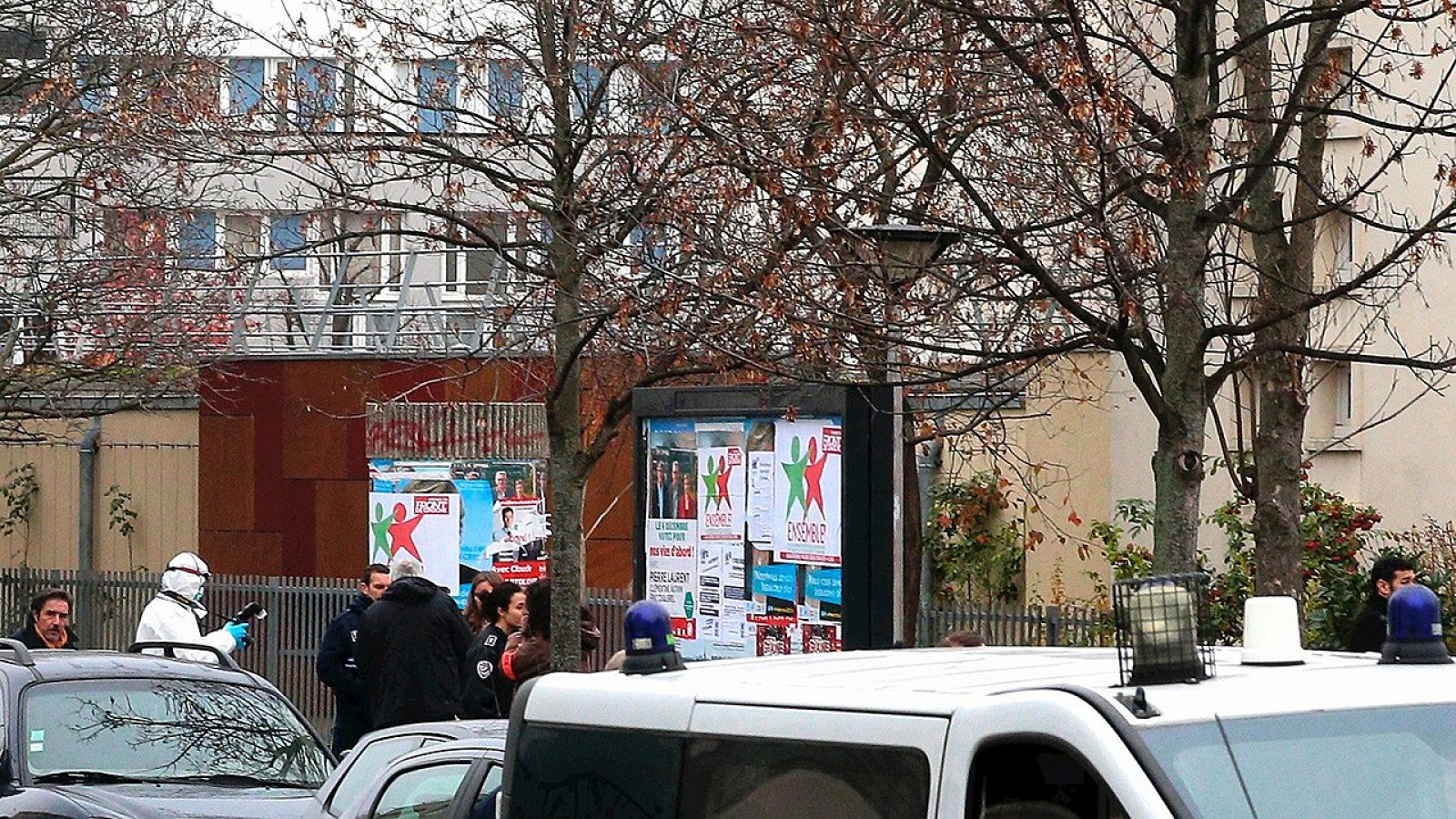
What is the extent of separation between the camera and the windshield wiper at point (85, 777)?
375 inches

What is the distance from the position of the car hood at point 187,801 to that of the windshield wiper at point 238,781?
0.06 meters

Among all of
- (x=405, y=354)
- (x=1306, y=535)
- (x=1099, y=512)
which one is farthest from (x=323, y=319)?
(x=1306, y=535)

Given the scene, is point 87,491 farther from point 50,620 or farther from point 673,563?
point 673,563

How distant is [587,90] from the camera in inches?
→ 585

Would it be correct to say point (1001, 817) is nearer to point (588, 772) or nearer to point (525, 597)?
point (588, 772)

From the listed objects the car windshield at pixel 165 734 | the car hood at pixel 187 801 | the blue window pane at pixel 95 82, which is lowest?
the car hood at pixel 187 801

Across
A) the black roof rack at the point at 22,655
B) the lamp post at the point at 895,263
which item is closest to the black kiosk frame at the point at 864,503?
the lamp post at the point at 895,263

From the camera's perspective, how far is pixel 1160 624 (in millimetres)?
3795

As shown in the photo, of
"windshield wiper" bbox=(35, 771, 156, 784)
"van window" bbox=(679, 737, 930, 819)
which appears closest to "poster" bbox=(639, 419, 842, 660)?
"windshield wiper" bbox=(35, 771, 156, 784)

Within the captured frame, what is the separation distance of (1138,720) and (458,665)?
966 cm

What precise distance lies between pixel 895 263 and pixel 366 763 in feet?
12.4

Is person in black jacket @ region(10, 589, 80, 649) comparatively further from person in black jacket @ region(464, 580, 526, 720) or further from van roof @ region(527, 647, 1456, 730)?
van roof @ region(527, 647, 1456, 730)

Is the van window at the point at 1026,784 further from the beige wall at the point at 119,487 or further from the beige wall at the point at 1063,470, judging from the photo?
the beige wall at the point at 119,487

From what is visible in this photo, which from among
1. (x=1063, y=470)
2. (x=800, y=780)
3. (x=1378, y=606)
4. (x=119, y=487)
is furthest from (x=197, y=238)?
(x=800, y=780)
